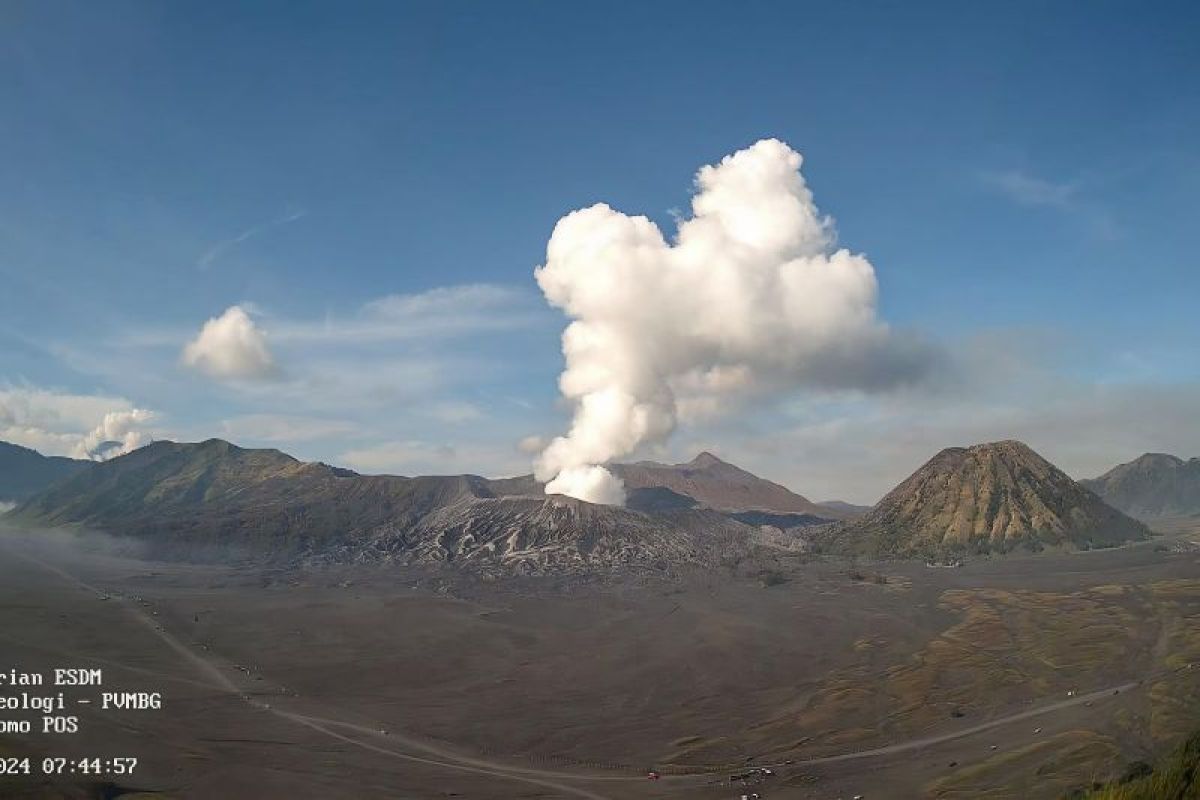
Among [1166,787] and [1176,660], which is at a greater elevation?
[1166,787]

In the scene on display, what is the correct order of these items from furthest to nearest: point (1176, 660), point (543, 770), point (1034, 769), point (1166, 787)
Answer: point (1176, 660) → point (543, 770) → point (1034, 769) → point (1166, 787)

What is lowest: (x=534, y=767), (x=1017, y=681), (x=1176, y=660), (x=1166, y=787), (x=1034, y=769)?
(x=534, y=767)

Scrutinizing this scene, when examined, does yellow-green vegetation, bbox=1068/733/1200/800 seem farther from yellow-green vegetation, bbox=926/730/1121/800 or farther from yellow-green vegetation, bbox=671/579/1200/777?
yellow-green vegetation, bbox=671/579/1200/777

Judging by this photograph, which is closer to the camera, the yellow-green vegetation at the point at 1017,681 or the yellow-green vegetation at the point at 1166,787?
the yellow-green vegetation at the point at 1166,787

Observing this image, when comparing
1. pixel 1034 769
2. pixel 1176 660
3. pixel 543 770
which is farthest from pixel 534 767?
pixel 1176 660

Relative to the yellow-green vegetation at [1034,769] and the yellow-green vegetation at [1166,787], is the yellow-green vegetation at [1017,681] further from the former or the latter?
the yellow-green vegetation at [1166,787]

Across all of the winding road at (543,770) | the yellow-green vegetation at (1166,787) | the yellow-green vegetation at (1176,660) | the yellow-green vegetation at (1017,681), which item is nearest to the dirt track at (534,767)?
the winding road at (543,770)

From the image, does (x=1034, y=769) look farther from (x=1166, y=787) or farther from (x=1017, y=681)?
(x=1166, y=787)

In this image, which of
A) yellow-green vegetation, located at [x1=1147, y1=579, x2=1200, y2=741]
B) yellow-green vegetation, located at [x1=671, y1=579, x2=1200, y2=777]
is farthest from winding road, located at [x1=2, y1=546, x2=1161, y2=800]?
yellow-green vegetation, located at [x1=1147, y1=579, x2=1200, y2=741]

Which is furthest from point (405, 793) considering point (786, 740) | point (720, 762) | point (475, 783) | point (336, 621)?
point (336, 621)
